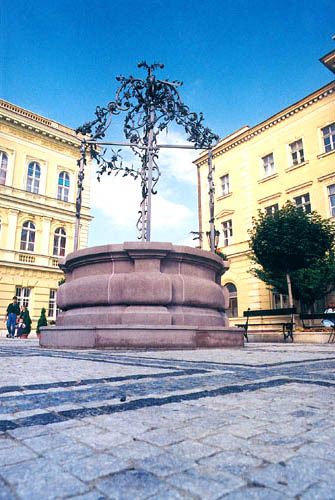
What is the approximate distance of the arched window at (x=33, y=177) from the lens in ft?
86.9

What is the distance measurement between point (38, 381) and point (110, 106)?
8225 millimetres

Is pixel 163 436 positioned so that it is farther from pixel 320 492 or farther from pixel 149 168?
pixel 149 168

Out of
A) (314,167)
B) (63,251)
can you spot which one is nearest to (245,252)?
(314,167)

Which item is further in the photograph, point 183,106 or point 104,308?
point 183,106

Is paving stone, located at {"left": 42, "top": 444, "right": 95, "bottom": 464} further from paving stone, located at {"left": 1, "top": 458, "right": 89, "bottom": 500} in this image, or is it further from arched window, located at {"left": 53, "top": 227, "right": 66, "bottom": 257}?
arched window, located at {"left": 53, "top": 227, "right": 66, "bottom": 257}

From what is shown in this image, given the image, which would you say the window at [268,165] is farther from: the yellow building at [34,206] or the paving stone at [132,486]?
the paving stone at [132,486]

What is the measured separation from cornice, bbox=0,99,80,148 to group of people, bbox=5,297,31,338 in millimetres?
13058

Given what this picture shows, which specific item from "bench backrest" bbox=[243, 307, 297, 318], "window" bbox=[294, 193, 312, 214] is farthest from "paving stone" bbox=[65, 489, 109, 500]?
"window" bbox=[294, 193, 312, 214]

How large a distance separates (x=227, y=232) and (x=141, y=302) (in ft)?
67.7

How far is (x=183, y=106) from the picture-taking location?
9484mm

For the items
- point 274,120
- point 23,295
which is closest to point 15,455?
point 23,295

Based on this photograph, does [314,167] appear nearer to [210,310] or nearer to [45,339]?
[210,310]

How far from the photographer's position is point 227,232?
2652 centimetres

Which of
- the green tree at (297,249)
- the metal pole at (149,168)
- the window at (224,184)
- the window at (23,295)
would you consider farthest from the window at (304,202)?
the window at (23,295)
